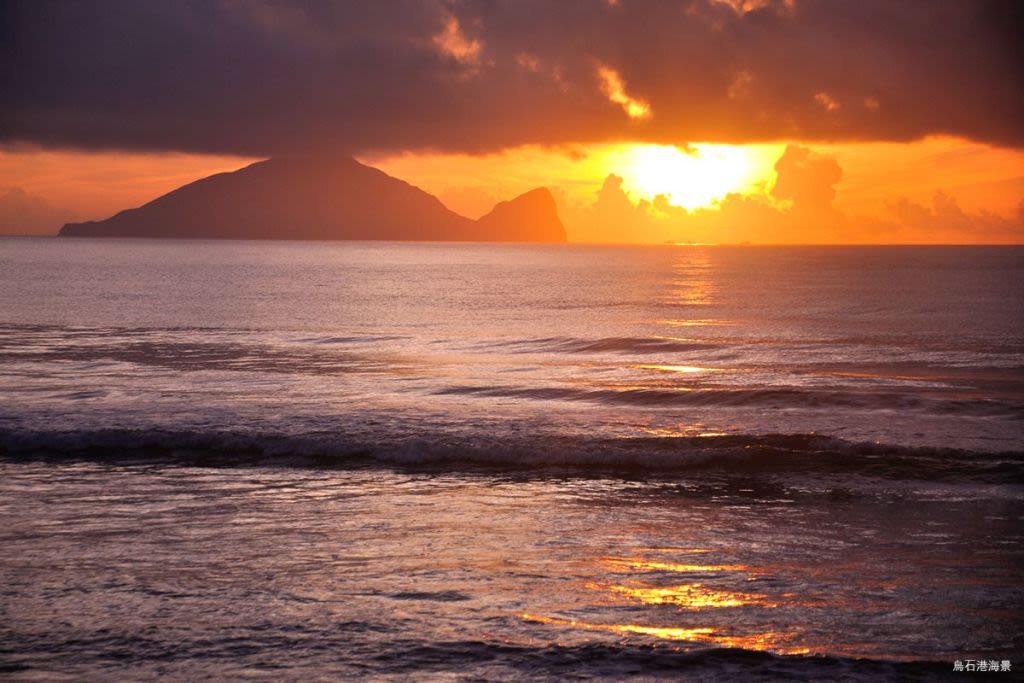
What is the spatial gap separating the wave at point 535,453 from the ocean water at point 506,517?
0.28ft

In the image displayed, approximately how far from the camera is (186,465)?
16.2 metres

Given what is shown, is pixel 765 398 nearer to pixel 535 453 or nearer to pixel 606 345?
pixel 535 453

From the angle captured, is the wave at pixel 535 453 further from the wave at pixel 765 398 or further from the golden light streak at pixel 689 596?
the golden light streak at pixel 689 596

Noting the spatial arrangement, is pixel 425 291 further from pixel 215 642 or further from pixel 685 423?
pixel 215 642

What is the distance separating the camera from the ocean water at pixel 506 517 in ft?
26.2

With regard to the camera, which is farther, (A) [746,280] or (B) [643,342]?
(A) [746,280]

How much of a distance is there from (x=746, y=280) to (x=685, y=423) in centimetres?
9879

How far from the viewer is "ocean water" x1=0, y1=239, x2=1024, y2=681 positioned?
799cm

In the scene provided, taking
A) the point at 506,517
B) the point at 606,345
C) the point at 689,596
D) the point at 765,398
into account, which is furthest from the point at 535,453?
the point at 606,345

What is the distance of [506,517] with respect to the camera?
41.2 feet

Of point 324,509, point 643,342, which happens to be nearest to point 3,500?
point 324,509

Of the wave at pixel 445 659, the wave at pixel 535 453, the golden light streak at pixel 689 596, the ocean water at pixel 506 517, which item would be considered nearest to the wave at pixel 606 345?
the ocean water at pixel 506 517

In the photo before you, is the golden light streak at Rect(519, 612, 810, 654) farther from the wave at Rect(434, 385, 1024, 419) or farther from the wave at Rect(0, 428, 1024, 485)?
the wave at Rect(434, 385, 1024, 419)

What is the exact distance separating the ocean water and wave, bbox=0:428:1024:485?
85 millimetres
